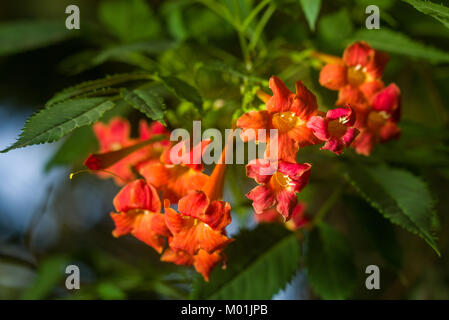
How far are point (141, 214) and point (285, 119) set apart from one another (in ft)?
1.09

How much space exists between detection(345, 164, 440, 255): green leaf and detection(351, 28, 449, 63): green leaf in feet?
0.86

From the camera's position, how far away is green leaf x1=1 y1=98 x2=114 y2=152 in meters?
0.63

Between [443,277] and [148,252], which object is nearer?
[443,277]

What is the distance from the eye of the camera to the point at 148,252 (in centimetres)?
246

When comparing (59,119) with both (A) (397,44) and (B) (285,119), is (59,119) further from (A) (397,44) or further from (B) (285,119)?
(A) (397,44)

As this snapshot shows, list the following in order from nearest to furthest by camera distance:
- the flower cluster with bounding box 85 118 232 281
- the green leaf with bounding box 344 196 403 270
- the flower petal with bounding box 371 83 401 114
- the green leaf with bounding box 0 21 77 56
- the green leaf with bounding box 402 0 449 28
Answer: the green leaf with bounding box 402 0 449 28, the flower cluster with bounding box 85 118 232 281, the flower petal with bounding box 371 83 401 114, the green leaf with bounding box 344 196 403 270, the green leaf with bounding box 0 21 77 56

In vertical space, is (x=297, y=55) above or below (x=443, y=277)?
above

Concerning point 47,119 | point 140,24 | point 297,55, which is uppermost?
point 140,24

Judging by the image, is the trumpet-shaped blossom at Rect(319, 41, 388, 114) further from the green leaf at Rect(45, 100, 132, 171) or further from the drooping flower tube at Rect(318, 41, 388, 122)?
the green leaf at Rect(45, 100, 132, 171)

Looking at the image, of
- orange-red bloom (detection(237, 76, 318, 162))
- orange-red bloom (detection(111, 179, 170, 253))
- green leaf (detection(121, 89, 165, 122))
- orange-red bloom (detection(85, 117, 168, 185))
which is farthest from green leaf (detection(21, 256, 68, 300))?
orange-red bloom (detection(237, 76, 318, 162))

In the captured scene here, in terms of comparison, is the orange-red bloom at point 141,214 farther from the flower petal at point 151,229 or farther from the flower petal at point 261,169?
the flower petal at point 261,169
